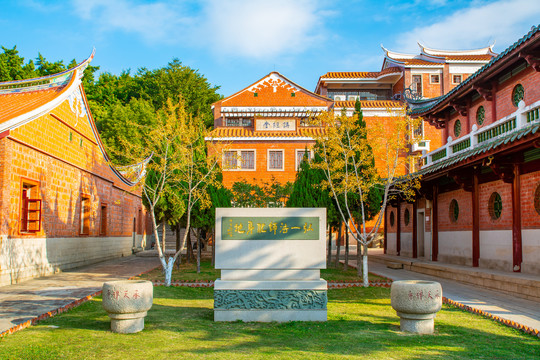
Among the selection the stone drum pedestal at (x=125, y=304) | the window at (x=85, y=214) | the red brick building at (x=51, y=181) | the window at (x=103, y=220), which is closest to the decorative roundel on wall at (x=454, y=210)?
the red brick building at (x=51, y=181)

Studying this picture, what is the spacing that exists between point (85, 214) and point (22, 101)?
4748 mm

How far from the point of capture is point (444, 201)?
Answer: 15.4 meters

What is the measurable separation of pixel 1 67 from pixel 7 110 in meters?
16.0

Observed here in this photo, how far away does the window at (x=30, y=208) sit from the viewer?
38.9ft

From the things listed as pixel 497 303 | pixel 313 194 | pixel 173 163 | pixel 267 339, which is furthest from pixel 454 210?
pixel 267 339

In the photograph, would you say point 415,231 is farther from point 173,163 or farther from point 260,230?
point 260,230

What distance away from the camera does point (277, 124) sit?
28.4 m

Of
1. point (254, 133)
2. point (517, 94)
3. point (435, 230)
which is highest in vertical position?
point (254, 133)

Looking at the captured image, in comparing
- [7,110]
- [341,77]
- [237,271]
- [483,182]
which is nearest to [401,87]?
[341,77]

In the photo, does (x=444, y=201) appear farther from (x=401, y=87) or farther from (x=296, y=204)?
(x=401, y=87)

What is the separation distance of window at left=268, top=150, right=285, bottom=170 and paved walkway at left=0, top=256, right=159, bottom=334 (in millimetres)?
14603

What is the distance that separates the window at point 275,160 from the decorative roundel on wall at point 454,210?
1387cm

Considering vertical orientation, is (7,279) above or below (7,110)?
below

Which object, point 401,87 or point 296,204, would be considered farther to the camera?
point 401,87
